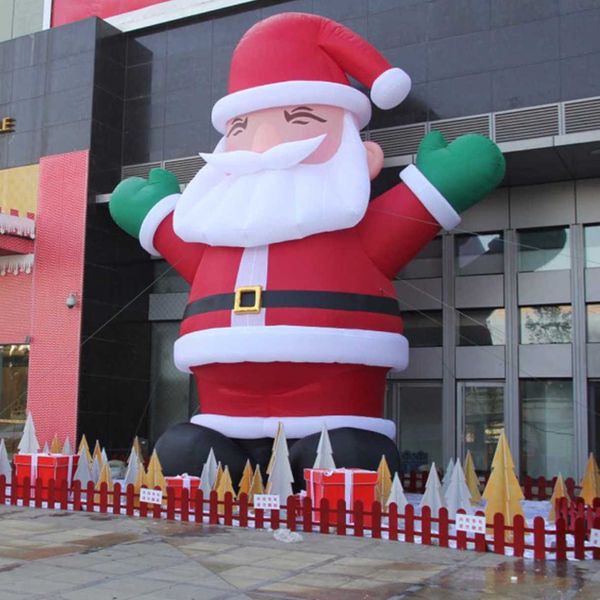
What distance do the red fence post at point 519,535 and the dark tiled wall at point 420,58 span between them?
773 centimetres

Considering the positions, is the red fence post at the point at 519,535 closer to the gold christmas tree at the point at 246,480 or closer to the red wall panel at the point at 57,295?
the gold christmas tree at the point at 246,480

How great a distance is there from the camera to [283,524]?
32.1ft

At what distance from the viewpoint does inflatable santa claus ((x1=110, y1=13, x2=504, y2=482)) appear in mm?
11031

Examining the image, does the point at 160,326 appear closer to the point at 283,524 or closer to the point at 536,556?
the point at 283,524

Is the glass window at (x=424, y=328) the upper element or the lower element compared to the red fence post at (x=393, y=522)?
upper

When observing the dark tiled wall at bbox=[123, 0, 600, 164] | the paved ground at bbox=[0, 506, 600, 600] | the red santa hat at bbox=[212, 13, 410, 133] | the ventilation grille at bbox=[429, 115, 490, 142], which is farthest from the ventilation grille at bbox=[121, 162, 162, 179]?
the paved ground at bbox=[0, 506, 600, 600]

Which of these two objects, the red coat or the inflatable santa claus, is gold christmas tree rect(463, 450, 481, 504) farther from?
the red coat

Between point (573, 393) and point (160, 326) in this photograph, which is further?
point (160, 326)

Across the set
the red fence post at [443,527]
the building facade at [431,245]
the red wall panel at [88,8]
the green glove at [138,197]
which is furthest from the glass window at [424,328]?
the red wall panel at [88,8]

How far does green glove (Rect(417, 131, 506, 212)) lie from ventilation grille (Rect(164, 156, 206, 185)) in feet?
19.2

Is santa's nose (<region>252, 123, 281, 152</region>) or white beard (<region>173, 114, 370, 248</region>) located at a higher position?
santa's nose (<region>252, 123, 281, 152</region>)

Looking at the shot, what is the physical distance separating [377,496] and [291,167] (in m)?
4.41

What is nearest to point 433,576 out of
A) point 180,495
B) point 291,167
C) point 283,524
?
point 283,524

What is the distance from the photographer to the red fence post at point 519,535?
8.22 m
